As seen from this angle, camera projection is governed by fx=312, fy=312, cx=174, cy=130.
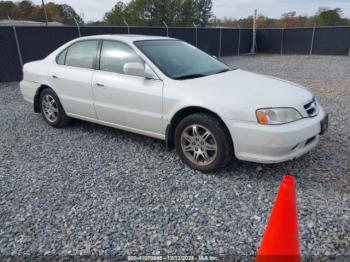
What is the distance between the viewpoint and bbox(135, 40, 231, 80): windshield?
387cm

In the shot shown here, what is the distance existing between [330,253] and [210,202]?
42.7 inches

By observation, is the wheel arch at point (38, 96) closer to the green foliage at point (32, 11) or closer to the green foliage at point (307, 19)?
the green foliage at point (307, 19)

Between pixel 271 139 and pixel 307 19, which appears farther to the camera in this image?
pixel 307 19

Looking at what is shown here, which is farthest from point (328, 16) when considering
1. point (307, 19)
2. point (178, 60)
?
point (178, 60)

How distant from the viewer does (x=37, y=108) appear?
538 centimetres

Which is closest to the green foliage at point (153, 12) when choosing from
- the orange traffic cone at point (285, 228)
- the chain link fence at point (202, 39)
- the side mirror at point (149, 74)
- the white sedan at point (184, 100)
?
the chain link fence at point (202, 39)

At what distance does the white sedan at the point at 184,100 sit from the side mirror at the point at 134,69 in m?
0.01

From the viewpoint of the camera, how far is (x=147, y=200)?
3.04 m

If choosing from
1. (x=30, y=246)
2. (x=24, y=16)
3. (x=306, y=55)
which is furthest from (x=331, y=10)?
(x=30, y=246)

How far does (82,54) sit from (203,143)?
2.43 metres

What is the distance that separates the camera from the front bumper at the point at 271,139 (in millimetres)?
3066

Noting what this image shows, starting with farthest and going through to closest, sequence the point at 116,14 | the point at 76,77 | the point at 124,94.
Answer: the point at 116,14 → the point at 76,77 → the point at 124,94

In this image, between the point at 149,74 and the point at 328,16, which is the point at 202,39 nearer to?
the point at 149,74

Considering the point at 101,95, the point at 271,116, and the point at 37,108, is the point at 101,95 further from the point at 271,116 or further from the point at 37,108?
the point at 271,116
